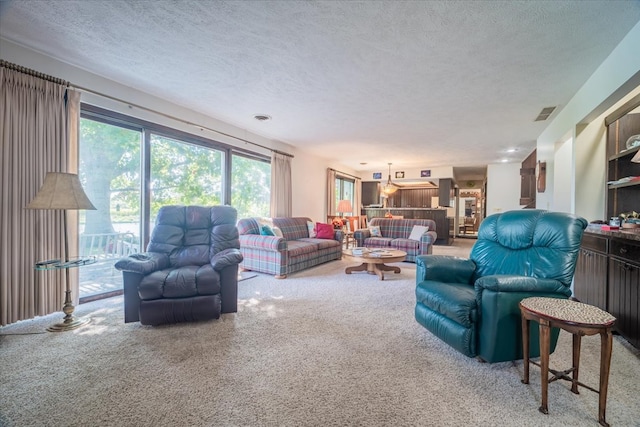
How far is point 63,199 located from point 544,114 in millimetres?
5961

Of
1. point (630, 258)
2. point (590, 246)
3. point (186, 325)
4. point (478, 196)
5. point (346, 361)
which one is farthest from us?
point (478, 196)

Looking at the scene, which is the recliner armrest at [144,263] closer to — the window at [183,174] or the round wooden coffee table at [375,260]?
the window at [183,174]

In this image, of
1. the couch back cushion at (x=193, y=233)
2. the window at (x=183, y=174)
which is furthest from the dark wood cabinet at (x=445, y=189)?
the couch back cushion at (x=193, y=233)

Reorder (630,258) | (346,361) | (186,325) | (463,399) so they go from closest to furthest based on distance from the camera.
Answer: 1. (463,399)
2. (346,361)
3. (630,258)
4. (186,325)

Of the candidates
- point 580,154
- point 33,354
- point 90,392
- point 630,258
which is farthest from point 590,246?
point 33,354

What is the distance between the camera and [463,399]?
1569 millimetres

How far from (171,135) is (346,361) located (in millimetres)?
3798

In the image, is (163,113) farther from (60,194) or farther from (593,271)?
(593,271)

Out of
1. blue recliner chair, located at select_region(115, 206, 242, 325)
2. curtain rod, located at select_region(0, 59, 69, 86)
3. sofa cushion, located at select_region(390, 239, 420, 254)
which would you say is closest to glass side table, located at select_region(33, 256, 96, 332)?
blue recliner chair, located at select_region(115, 206, 242, 325)

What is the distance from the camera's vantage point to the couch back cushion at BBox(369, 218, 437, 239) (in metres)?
6.01

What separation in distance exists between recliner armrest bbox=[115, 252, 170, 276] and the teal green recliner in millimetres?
2458

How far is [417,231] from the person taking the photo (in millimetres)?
5773

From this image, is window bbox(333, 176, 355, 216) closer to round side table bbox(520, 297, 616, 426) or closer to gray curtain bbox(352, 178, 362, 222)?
gray curtain bbox(352, 178, 362, 222)

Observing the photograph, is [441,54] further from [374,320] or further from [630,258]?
[374,320]
